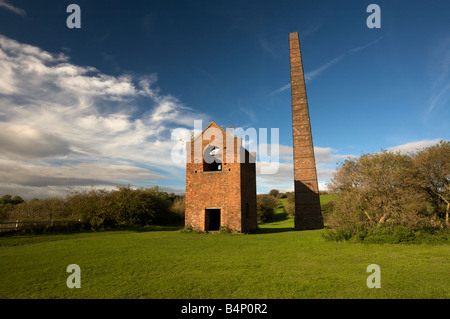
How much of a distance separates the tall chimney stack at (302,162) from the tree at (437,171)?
29.5 feet

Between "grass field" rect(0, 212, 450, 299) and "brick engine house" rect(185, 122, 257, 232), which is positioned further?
"brick engine house" rect(185, 122, 257, 232)

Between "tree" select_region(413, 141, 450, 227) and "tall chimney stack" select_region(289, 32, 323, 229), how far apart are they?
9.00 m

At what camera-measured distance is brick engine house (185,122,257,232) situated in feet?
56.5

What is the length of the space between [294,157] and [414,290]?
22206 mm

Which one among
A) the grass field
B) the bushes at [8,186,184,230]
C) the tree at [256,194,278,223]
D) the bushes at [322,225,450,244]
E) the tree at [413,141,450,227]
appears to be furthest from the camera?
the tree at [256,194,278,223]

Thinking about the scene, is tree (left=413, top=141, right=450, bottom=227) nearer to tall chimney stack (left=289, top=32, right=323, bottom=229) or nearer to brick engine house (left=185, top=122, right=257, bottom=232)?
tall chimney stack (left=289, top=32, right=323, bottom=229)

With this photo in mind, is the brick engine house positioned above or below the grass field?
above

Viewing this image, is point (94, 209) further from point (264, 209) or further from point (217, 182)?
point (264, 209)

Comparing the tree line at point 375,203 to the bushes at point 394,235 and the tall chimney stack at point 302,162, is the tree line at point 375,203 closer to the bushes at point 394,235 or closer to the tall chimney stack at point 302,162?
the bushes at point 394,235

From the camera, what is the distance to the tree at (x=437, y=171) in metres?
18.8

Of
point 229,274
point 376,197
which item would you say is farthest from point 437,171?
point 229,274

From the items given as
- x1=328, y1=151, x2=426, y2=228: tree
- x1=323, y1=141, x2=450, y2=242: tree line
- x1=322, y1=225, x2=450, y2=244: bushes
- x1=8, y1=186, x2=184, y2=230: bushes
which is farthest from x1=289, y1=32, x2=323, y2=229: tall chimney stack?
x1=8, y1=186, x2=184, y2=230: bushes
